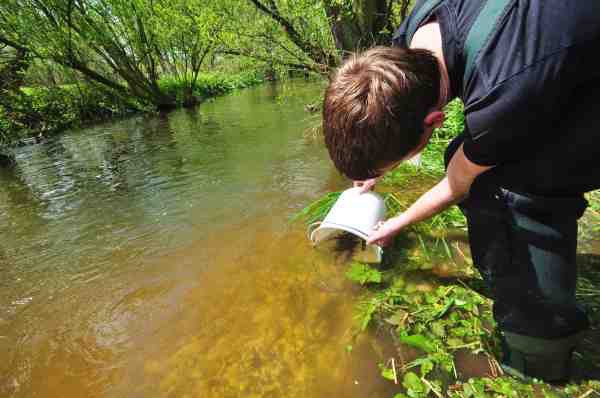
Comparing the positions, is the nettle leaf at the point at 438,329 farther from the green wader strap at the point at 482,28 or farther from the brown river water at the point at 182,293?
the green wader strap at the point at 482,28

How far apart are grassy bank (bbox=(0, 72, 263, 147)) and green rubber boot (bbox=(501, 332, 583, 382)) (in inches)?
284

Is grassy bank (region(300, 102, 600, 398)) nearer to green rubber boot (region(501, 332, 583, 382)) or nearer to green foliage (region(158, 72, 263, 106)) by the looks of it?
green rubber boot (region(501, 332, 583, 382))

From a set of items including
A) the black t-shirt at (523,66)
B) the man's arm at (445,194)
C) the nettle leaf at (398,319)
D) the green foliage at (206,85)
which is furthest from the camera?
the green foliage at (206,85)

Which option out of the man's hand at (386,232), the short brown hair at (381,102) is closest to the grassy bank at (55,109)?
the man's hand at (386,232)

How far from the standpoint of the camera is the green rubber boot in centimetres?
115

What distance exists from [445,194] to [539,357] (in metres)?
0.66

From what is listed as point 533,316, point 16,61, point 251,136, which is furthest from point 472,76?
point 16,61

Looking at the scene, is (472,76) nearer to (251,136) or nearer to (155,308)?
(155,308)

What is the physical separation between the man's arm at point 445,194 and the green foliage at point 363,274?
38 cm

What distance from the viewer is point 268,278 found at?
2.01 m

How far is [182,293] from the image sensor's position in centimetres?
200

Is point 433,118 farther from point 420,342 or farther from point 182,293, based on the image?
point 182,293

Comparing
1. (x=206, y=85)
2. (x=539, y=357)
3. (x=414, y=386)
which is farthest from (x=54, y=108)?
(x=539, y=357)

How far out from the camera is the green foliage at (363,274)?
6.05 ft
